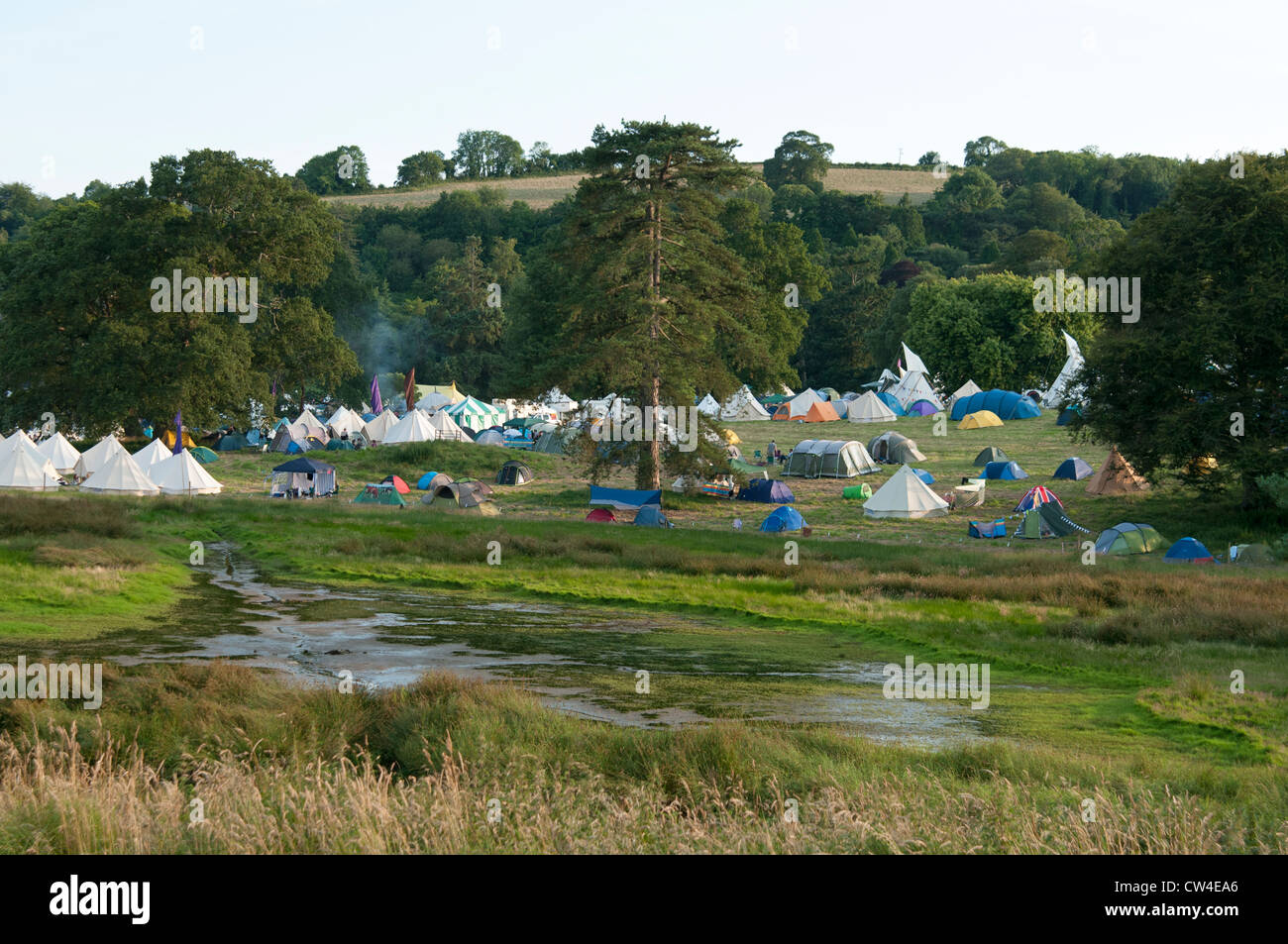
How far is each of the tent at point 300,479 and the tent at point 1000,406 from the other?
42.6m

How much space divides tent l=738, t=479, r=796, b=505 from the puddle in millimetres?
19127

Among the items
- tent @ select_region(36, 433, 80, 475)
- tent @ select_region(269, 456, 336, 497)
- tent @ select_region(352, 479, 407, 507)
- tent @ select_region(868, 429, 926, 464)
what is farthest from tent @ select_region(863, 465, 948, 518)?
tent @ select_region(36, 433, 80, 475)

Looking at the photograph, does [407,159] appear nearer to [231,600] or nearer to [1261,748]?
[231,600]

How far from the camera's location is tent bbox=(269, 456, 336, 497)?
4581cm

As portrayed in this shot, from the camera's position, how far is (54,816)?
25.9 feet

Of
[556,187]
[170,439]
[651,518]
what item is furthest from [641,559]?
[556,187]

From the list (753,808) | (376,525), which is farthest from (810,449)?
(753,808)

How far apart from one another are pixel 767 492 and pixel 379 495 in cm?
1473

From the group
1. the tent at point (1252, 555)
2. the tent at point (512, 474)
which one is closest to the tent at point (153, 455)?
the tent at point (512, 474)

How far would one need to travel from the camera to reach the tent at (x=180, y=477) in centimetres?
4547

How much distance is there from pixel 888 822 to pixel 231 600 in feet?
65.7

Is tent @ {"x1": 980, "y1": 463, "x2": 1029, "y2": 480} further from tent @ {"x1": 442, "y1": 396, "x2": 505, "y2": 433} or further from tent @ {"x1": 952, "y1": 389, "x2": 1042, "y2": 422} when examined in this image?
tent @ {"x1": 442, "y1": 396, "x2": 505, "y2": 433}

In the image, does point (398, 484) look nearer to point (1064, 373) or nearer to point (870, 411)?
point (870, 411)
